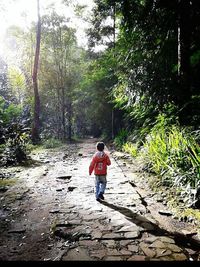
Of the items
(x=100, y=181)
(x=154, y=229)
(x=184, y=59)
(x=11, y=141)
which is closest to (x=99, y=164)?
(x=100, y=181)

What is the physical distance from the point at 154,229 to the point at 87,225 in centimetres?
113

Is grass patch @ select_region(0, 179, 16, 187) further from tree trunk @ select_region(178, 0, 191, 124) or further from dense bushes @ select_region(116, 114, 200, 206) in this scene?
tree trunk @ select_region(178, 0, 191, 124)

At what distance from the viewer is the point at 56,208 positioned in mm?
5738

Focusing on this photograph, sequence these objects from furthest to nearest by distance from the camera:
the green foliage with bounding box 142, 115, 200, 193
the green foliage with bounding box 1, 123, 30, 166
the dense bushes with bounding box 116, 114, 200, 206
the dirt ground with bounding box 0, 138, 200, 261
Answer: the green foliage with bounding box 1, 123, 30, 166, the green foliage with bounding box 142, 115, 200, 193, the dense bushes with bounding box 116, 114, 200, 206, the dirt ground with bounding box 0, 138, 200, 261

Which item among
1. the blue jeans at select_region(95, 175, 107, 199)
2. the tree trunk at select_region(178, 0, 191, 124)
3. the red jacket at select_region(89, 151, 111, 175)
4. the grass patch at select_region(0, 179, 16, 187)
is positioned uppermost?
the tree trunk at select_region(178, 0, 191, 124)

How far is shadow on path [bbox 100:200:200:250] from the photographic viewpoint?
4028 millimetres

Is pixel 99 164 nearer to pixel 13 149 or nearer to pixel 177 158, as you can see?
pixel 177 158

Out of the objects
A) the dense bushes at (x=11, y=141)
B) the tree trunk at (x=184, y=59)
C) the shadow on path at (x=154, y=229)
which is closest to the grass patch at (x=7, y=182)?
the dense bushes at (x=11, y=141)

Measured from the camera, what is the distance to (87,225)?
15.5ft

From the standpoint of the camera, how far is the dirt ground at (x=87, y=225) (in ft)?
12.3

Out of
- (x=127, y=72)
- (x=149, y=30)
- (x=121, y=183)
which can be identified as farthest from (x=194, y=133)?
(x=127, y=72)

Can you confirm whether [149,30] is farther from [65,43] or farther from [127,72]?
[65,43]

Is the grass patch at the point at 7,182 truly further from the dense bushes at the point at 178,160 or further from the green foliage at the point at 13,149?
the dense bushes at the point at 178,160

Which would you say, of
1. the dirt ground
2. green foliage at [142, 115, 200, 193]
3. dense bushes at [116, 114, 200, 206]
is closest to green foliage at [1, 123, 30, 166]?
the dirt ground
